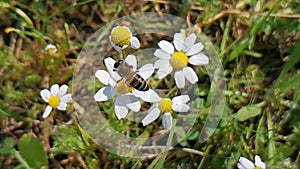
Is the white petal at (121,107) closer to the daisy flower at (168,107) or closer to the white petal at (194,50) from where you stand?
the daisy flower at (168,107)

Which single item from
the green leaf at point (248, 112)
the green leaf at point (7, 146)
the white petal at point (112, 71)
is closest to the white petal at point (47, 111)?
the green leaf at point (7, 146)

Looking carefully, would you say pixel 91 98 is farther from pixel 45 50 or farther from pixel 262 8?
pixel 262 8

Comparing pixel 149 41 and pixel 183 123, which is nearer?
pixel 183 123

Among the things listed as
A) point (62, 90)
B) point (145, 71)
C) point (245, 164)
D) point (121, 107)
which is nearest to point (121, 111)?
point (121, 107)

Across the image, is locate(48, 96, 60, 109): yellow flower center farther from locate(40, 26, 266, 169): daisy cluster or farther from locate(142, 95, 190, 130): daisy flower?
locate(142, 95, 190, 130): daisy flower

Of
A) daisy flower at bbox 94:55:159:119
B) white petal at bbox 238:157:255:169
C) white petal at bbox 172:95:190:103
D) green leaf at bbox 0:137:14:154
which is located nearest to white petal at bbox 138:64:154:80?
daisy flower at bbox 94:55:159:119

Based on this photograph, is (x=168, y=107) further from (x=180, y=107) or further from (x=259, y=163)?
(x=259, y=163)

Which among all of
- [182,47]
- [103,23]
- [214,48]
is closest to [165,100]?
[182,47]
